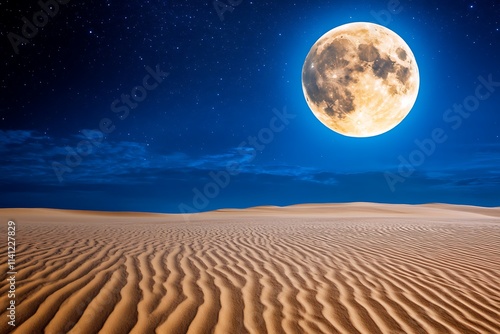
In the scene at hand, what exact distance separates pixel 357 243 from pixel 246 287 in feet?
16.4

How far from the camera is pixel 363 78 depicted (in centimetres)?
1010

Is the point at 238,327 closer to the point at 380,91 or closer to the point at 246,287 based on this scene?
the point at 246,287

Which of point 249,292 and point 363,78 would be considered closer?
point 249,292

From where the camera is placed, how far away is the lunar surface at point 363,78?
10.1 metres

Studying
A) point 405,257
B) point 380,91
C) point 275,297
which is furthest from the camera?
point 380,91

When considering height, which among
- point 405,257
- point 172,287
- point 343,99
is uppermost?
point 343,99

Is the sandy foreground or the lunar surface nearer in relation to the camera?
the sandy foreground

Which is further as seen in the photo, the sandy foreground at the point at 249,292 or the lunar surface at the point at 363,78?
the lunar surface at the point at 363,78

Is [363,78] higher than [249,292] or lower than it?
higher

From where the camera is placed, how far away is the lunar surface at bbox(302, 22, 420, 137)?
33.2ft

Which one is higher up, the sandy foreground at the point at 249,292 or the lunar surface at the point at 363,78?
the lunar surface at the point at 363,78

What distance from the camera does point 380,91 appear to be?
10250 mm

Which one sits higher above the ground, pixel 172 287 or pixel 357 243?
pixel 357 243

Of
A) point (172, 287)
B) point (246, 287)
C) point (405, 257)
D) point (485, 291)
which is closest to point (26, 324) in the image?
point (172, 287)
